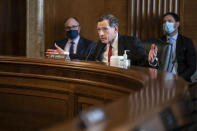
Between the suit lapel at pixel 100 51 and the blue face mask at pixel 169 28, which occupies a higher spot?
the blue face mask at pixel 169 28

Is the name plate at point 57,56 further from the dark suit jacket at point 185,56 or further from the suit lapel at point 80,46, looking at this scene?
the dark suit jacket at point 185,56

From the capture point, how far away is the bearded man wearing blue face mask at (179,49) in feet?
14.9

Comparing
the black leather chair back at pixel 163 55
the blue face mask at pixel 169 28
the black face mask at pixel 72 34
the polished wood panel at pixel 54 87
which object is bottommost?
the polished wood panel at pixel 54 87

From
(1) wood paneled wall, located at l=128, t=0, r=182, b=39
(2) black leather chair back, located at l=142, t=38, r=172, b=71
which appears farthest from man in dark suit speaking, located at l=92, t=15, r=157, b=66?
(1) wood paneled wall, located at l=128, t=0, r=182, b=39

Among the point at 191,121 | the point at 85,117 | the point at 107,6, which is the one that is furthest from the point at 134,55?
the point at 85,117

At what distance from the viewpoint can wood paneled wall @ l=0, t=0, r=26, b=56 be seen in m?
5.86

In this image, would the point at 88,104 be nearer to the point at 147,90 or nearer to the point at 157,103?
the point at 147,90

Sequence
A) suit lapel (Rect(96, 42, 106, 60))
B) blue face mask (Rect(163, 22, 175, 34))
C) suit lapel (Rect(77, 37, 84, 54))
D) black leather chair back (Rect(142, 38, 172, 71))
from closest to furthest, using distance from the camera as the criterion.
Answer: black leather chair back (Rect(142, 38, 172, 71)) < suit lapel (Rect(96, 42, 106, 60)) < blue face mask (Rect(163, 22, 175, 34)) < suit lapel (Rect(77, 37, 84, 54))

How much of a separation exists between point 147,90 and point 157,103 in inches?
11.1

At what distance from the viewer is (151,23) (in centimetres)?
516

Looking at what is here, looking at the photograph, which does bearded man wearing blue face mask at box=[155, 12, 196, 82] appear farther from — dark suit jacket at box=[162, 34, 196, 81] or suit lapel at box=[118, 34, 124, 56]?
suit lapel at box=[118, 34, 124, 56]

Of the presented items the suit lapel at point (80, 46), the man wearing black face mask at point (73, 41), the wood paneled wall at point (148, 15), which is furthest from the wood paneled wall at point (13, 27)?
the wood paneled wall at point (148, 15)

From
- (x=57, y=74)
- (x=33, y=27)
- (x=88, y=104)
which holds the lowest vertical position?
(x=88, y=104)

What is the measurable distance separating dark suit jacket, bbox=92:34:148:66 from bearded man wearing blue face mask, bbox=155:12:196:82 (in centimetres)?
93
